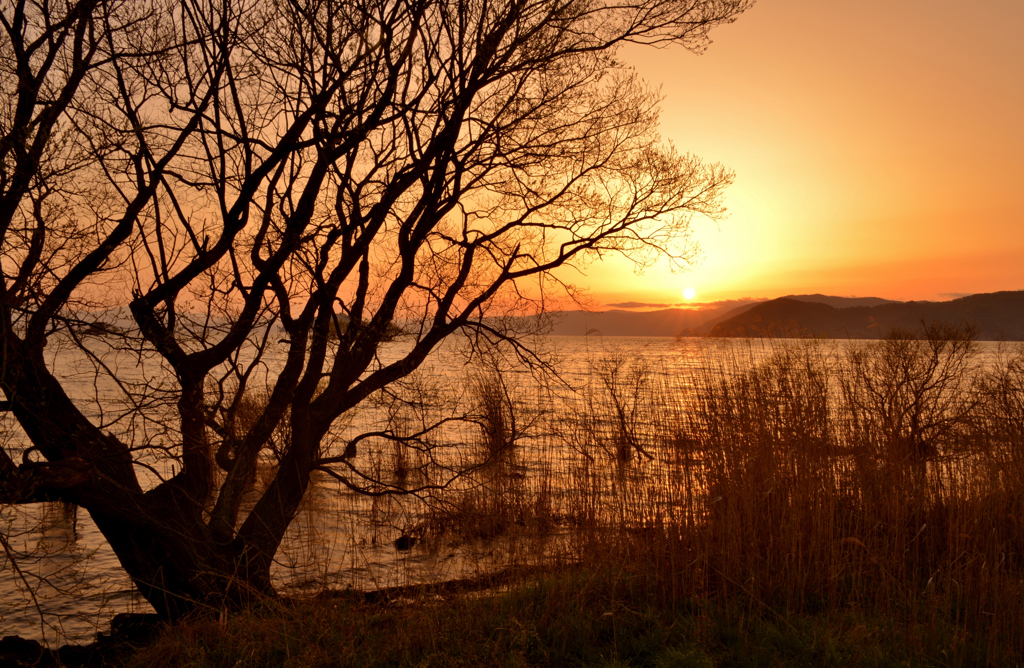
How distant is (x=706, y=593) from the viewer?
3943mm

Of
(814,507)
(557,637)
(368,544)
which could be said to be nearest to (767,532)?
(814,507)

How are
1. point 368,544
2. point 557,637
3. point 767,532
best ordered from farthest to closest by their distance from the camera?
point 368,544, point 767,532, point 557,637

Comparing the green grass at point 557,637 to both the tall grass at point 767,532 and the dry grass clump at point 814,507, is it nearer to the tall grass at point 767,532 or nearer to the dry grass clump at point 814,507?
the tall grass at point 767,532

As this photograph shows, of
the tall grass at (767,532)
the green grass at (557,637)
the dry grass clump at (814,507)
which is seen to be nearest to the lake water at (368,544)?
the tall grass at (767,532)

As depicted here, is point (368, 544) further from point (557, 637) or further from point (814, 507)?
point (814, 507)

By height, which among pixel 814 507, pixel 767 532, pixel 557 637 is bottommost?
pixel 557 637

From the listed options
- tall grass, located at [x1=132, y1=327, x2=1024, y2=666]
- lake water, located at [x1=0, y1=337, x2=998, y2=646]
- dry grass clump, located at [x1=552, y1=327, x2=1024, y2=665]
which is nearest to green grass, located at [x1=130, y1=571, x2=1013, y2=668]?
tall grass, located at [x1=132, y1=327, x2=1024, y2=666]

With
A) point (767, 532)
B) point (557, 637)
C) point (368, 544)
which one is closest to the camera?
point (557, 637)

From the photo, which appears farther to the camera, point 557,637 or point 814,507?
point 814,507

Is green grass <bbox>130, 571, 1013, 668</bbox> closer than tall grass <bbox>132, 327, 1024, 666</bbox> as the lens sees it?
Yes

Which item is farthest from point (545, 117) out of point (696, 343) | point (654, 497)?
point (654, 497)

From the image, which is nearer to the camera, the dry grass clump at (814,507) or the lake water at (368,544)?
the dry grass clump at (814,507)

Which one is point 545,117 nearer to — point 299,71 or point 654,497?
point 299,71

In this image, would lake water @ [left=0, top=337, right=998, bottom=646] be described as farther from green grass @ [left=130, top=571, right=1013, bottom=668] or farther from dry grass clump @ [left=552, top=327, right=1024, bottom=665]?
green grass @ [left=130, top=571, right=1013, bottom=668]
